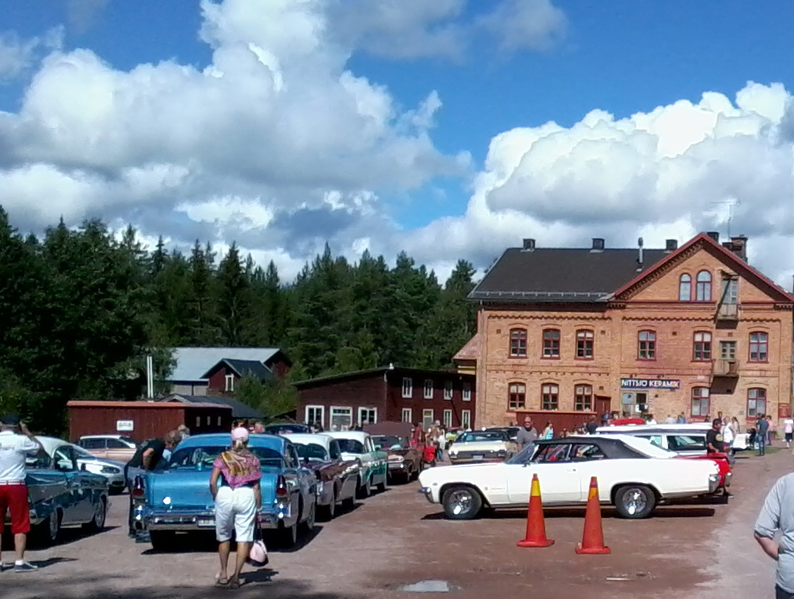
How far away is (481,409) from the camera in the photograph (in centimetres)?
7088

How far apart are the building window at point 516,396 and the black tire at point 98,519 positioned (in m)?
51.9

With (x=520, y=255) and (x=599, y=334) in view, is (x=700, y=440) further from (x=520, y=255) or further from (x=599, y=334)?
(x=520, y=255)

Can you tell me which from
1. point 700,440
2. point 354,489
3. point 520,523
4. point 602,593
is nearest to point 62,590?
point 602,593

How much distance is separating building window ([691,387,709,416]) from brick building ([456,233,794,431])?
5cm

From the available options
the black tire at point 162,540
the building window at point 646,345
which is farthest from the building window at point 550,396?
the black tire at point 162,540

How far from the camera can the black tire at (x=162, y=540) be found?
1653 centimetres

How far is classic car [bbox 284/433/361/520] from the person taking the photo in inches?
834

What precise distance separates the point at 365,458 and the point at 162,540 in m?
11.7

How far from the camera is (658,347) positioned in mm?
68000

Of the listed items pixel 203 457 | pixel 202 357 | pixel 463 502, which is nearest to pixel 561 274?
pixel 202 357

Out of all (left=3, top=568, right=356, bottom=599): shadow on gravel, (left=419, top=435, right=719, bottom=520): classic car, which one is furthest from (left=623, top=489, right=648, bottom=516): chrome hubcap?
(left=3, top=568, right=356, bottom=599): shadow on gravel

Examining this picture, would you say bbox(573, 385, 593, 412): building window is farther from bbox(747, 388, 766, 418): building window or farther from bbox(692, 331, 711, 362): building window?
bbox(747, 388, 766, 418): building window

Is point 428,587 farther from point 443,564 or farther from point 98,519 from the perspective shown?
point 98,519

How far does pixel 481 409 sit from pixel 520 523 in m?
50.5
